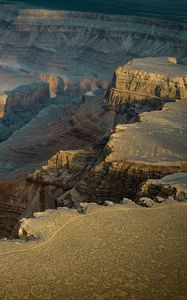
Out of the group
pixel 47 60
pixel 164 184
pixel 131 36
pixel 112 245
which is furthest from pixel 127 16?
pixel 112 245

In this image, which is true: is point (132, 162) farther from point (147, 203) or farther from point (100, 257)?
point (100, 257)

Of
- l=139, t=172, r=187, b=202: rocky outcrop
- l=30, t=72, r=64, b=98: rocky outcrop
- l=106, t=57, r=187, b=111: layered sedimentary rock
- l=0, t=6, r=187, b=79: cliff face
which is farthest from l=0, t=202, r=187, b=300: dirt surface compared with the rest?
l=30, t=72, r=64, b=98: rocky outcrop

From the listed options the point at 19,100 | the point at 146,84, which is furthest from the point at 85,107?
the point at 19,100

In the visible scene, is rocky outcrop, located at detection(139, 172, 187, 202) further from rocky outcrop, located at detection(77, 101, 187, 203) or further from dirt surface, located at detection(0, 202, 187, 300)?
dirt surface, located at detection(0, 202, 187, 300)

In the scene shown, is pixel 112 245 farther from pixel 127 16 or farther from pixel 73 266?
pixel 127 16

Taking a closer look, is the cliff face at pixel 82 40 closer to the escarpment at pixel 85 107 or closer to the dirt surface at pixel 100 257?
the escarpment at pixel 85 107

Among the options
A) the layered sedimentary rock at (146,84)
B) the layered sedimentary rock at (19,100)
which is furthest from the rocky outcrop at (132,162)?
the layered sedimentary rock at (19,100)
